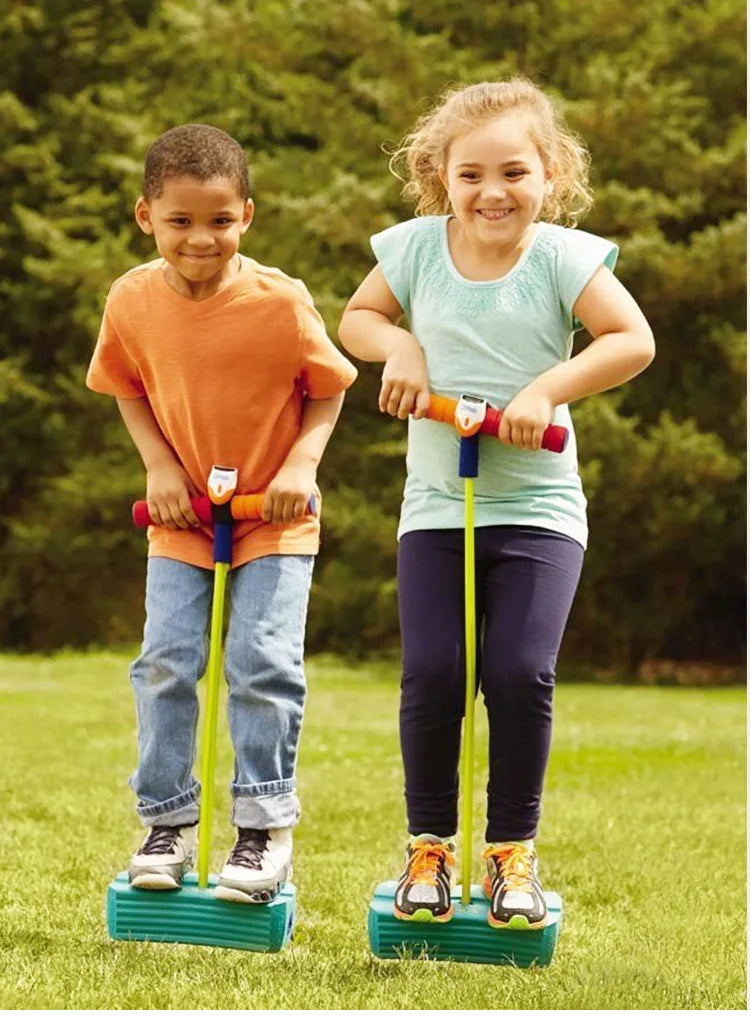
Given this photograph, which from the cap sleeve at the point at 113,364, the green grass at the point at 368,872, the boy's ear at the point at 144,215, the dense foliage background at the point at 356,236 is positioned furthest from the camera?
the dense foliage background at the point at 356,236

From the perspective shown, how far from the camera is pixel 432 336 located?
388 cm

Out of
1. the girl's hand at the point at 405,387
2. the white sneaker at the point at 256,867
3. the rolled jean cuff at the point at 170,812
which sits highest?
the girl's hand at the point at 405,387

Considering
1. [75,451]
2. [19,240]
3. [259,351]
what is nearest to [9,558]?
[75,451]

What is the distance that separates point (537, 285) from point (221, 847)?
8.58 ft

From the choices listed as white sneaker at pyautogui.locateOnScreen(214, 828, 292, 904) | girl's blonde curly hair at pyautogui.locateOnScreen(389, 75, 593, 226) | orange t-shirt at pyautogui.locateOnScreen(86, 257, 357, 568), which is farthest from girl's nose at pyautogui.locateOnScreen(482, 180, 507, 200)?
white sneaker at pyautogui.locateOnScreen(214, 828, 292, 904)

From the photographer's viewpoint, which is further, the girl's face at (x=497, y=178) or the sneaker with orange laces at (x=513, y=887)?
the girl's face at (x=497, y=178)

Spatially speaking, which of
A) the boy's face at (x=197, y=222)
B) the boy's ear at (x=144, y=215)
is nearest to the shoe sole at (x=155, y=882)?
the boy's face at (x=197, y=222)

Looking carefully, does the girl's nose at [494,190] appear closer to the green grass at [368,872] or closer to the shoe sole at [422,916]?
the shoe sole at [422,916]

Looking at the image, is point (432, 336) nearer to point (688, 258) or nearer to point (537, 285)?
point (537, 285)

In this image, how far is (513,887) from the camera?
146 inches

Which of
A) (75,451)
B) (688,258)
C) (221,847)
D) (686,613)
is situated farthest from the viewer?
(75,451)

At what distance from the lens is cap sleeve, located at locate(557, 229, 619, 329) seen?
150 inches

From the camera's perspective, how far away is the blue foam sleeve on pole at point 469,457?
3785mm

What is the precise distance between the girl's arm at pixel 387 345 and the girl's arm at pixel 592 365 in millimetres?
243
